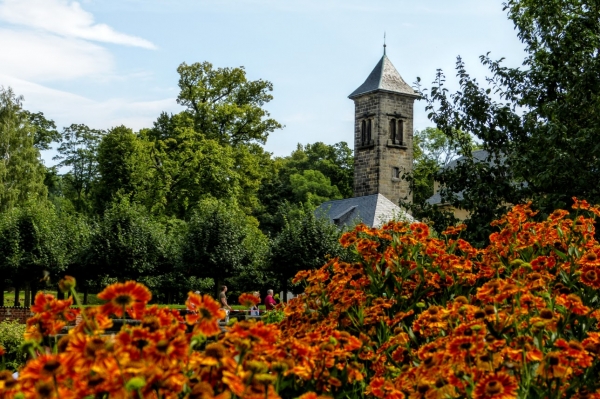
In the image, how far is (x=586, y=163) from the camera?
9219 millimetres

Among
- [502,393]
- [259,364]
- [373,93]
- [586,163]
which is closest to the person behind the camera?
[259,364]

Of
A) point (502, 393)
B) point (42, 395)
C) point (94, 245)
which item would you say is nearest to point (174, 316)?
point (42, 395)

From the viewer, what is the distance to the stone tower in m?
47.1

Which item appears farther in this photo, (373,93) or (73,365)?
(373,93)

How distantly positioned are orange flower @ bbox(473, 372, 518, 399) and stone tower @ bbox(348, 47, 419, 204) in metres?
44.1

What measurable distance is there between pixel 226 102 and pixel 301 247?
13596mm

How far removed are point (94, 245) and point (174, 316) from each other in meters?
29.6

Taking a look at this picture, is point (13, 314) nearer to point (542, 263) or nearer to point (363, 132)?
point (542, 263)

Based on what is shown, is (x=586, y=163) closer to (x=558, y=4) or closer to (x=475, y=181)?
(x=475, y=181)

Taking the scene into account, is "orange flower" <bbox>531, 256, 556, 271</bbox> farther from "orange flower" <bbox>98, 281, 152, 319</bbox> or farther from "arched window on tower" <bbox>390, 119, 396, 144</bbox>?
"arched window on tower" <bbox>390, 119, 396, 144</bbox>

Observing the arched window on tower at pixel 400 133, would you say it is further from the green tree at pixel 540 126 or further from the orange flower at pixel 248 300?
the orange flower at pixel 248 300

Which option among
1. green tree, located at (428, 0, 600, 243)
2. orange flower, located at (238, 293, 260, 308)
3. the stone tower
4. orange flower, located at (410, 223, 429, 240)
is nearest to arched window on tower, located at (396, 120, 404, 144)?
the stone tower

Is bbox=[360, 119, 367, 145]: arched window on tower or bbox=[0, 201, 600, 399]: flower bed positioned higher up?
bbox=[360, 119, 367, 145]: arched window on tower

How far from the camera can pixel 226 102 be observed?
43.2 meters
